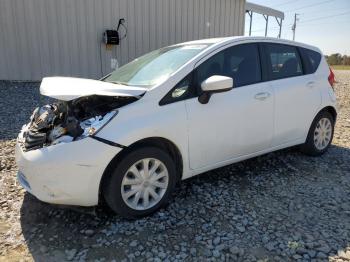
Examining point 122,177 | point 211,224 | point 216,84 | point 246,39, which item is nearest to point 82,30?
point 246,39

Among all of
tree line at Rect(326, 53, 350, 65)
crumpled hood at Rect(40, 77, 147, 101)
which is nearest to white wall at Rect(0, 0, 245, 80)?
crumpled hood at Rect(40, 77, 147, 101)

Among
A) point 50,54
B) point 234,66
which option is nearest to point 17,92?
point 50,54

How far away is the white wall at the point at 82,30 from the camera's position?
959 cm

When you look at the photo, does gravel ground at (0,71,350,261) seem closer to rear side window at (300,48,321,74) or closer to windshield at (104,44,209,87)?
windshield at (104,44,209,87)

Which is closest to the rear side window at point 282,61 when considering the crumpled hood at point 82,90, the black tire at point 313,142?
the black tire at point 313,142

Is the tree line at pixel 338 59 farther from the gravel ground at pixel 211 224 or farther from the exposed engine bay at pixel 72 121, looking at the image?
the exposed engine bay at pixel 72 121

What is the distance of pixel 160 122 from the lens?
323cm

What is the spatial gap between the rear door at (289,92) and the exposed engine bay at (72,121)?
1.89m

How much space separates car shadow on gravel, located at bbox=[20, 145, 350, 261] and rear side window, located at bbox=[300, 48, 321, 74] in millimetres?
1489

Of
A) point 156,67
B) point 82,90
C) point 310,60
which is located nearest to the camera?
point 82,90

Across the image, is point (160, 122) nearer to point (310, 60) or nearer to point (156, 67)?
point (156, 67)

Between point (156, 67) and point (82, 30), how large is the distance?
709cm

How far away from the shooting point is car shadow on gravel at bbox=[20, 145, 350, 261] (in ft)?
9.33

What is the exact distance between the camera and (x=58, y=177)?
2.88m
